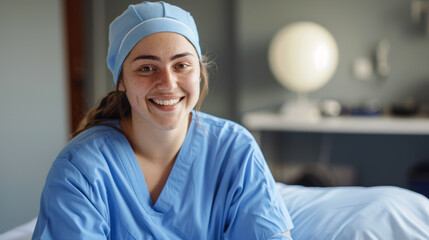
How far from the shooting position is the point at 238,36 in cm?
289

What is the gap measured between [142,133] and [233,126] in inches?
9.9

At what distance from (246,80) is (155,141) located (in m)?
1.77

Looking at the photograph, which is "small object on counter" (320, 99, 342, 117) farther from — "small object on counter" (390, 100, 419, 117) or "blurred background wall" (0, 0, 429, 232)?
"small object on counter" (390, 100, 419, 117)

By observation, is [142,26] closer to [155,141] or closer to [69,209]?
[155,141]

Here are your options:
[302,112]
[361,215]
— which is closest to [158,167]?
[361,215]

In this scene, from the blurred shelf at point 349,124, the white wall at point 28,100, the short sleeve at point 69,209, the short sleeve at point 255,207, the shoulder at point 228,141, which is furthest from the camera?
the blurred shelf at point 349,124

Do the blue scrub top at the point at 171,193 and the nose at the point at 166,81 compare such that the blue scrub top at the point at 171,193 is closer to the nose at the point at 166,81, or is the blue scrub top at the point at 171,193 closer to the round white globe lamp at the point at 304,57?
the nose at the point at 166,81

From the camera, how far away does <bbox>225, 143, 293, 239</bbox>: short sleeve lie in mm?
1110

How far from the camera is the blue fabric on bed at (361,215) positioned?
114 centimetres

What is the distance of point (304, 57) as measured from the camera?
2.49 m

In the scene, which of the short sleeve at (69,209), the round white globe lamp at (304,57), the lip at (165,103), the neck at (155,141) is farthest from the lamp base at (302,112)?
the short sleeve at (69,209)

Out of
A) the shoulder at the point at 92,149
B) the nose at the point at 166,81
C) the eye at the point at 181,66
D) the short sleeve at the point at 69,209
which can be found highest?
the eye at the point at 181,66

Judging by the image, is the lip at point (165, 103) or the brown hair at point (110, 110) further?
the brown hair at point (110, 110)

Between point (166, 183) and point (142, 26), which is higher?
point (142, 26)
